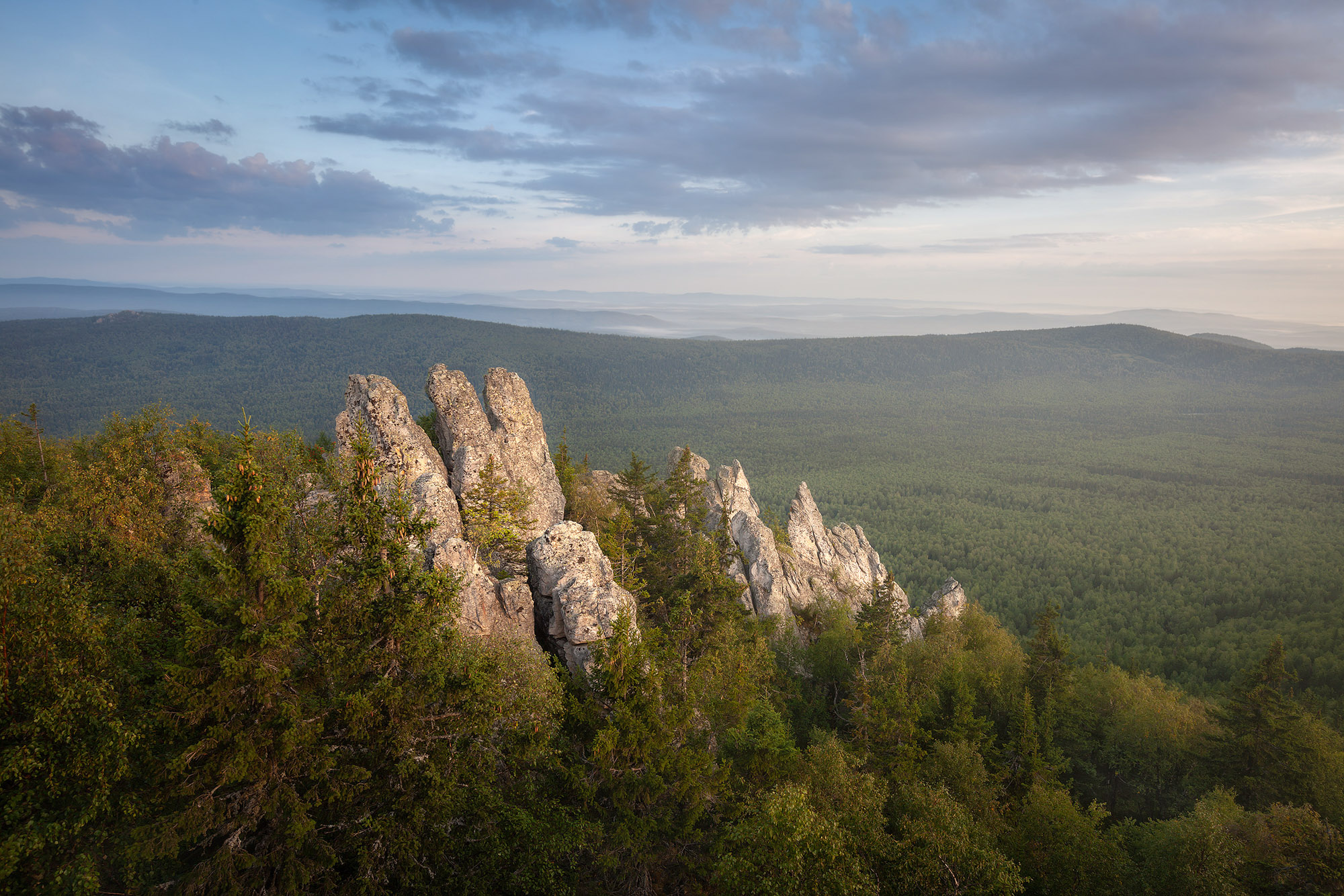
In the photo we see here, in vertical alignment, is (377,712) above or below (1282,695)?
above

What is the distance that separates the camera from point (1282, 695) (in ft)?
112

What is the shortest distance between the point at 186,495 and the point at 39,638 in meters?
18.7

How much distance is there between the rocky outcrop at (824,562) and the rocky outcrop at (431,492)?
32863 mm

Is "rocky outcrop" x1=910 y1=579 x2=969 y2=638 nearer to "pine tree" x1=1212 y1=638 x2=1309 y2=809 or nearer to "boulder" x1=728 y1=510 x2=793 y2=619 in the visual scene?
"boulder" x1=728 y1=510 x2=793 y2=619

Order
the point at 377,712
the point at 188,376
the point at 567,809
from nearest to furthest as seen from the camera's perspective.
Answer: the point at 377,712 < the point at 567,809 < the point at 188,376

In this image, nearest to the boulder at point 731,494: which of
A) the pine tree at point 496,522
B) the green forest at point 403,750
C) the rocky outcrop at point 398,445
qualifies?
the green forest at point 403,750

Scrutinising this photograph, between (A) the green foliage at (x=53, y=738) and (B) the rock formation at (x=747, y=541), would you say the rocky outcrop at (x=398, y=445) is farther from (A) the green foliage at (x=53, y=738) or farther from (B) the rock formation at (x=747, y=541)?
(B) the rock formation at (x=747, y=541)

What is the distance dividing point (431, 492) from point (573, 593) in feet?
26.1

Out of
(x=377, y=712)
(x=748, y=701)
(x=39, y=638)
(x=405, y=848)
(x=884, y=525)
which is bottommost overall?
(x=884, y=525)

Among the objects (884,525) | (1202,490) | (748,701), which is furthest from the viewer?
(1202,490)

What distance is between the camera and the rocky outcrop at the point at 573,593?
23703mm

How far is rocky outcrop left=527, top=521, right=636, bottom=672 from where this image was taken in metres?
23.7

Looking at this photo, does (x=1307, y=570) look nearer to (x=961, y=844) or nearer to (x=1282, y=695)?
(x=1282, y=695)

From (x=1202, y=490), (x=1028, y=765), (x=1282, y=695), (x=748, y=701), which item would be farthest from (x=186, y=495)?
(x=1202, y=490)
